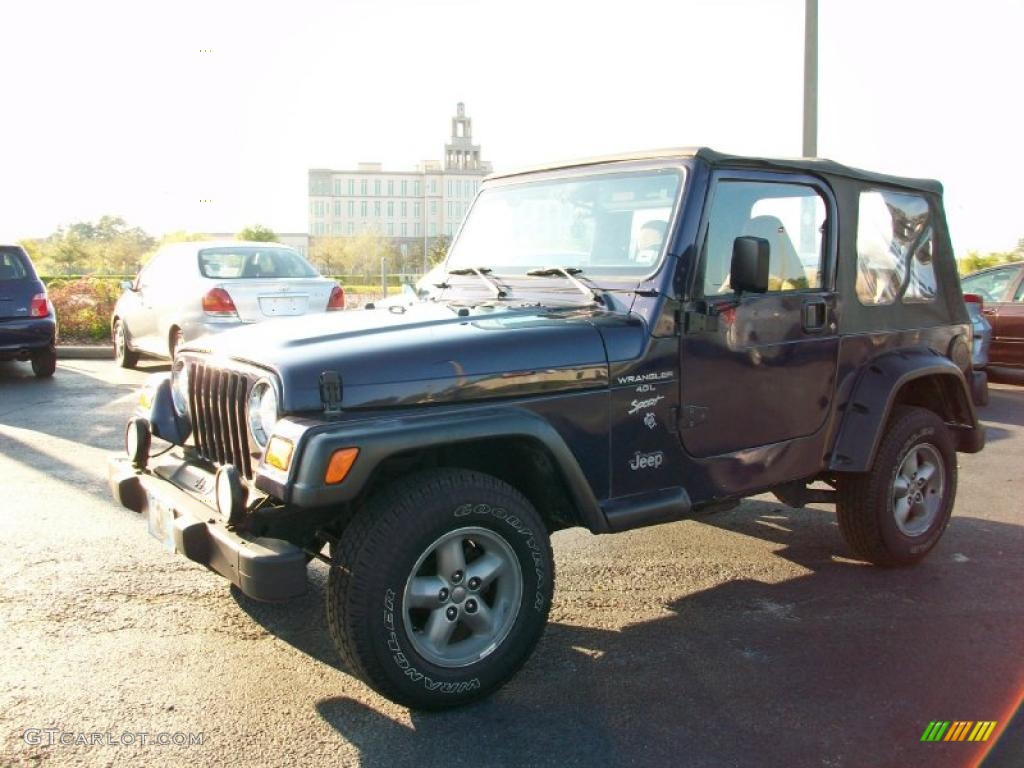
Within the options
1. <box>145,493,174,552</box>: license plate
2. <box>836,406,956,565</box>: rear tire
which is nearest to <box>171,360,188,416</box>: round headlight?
<box>145,493,174,552</box>: license plate

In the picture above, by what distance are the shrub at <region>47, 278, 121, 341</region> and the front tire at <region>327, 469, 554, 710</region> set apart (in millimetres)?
13978

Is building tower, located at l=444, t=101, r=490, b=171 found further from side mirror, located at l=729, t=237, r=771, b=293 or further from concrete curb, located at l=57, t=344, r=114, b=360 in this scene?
Answer: side mirror, located at l=729, t=237, r=771, b=293

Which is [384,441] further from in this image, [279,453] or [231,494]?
[231,494]

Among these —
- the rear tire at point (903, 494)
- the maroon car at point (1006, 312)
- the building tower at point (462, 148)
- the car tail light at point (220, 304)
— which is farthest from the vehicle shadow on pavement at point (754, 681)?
the building tower at point (462, 148)

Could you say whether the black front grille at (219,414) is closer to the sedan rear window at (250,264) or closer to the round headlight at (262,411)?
the round headlight at (262,411)

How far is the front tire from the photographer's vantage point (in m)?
3.12

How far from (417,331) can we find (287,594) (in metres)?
1.10

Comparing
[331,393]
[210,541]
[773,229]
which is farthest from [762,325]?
[210,541]

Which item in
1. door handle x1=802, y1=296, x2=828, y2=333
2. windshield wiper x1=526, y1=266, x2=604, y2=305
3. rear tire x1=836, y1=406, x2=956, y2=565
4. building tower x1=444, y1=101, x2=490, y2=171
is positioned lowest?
rear tire x1=836, y1=406, x2=956, y2=565

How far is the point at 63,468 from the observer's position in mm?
6777

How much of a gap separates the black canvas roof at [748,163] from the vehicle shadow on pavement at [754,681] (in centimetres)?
204

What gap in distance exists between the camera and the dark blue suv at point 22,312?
1112cm

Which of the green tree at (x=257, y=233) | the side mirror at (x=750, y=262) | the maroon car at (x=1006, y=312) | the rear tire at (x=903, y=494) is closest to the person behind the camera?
the side mirror at (x=750, y=262)

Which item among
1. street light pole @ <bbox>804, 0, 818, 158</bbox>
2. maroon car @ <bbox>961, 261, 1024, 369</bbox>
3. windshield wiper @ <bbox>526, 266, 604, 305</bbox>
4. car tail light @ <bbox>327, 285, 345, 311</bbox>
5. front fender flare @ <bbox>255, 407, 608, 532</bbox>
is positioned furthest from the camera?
maroon car @ <bbox>961, 261, 1024, 369</bbox>
